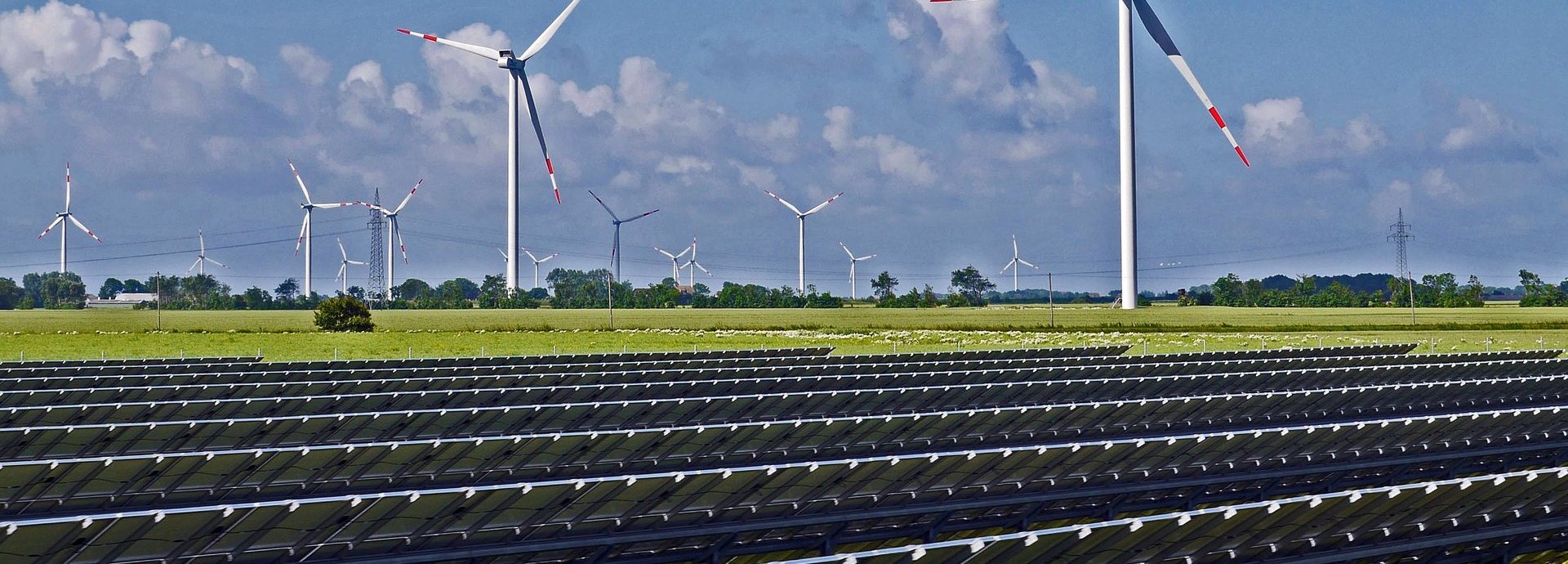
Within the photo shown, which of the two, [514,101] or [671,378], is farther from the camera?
[514,101]

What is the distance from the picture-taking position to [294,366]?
44.0 m

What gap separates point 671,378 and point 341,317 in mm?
68685

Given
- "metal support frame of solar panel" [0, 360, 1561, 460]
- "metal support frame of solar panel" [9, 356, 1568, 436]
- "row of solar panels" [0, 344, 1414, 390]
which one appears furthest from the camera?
"row of solar panels" [0, 344, 1414, 390]

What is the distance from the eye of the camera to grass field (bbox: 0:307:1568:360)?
249ft

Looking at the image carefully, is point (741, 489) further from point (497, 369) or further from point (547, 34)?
point (547, 34)

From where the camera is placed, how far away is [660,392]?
31.4m

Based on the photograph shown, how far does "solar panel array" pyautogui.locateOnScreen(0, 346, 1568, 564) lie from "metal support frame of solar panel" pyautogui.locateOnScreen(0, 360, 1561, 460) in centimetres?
5

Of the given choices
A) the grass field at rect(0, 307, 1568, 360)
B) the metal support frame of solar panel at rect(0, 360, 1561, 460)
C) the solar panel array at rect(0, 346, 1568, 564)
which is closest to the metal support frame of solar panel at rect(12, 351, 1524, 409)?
the solar panel array at rect(0, 346, 1568, 564)

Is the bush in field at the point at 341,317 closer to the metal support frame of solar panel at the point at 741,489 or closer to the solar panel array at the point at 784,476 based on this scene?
the solar panel array at the point at 784,476

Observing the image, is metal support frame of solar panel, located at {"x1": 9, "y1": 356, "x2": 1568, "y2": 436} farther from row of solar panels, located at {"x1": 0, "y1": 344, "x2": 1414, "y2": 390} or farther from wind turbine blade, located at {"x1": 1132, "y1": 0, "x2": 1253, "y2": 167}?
wind turbine blade, located at {"x1": 1132, "y1": 0, "x2": 1253, "y2": 167}

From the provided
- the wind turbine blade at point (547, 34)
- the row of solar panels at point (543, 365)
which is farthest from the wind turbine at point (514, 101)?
the row of solar panels at point (543, 365)

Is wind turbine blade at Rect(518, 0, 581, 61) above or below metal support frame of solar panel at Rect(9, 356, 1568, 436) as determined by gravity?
above

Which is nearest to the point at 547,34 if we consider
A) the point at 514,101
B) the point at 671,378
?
the point at 514,101

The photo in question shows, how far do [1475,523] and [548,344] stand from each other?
6763 cm
